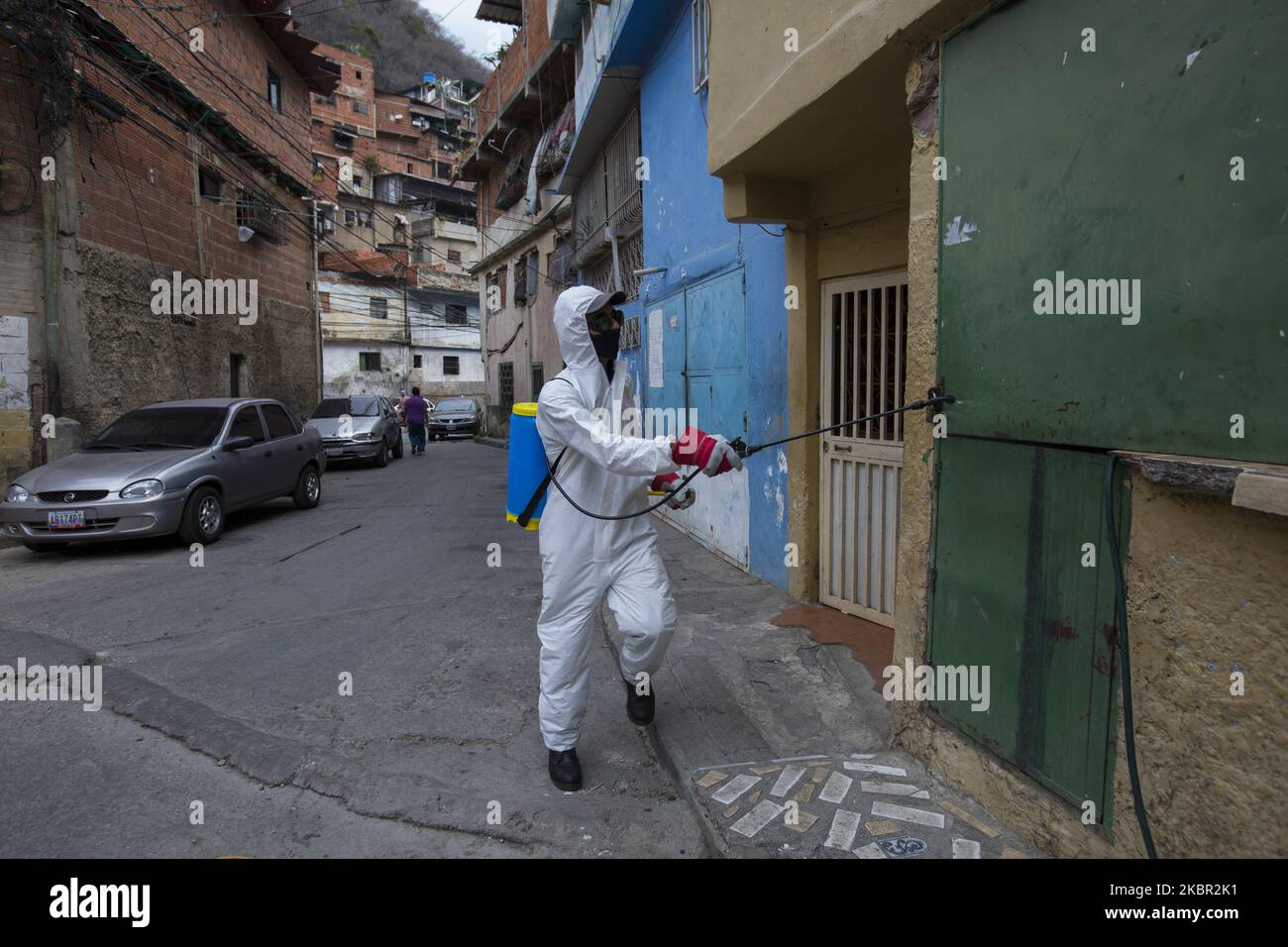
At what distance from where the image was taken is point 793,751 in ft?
11.1

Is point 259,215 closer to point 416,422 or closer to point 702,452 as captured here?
point 416,422

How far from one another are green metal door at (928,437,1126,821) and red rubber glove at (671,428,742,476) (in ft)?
2.69

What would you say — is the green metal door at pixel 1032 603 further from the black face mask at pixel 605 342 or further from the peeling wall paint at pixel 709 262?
the peeling wall paint at pixel 709 262

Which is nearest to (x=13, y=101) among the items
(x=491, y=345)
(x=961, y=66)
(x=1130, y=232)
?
(x=961, y=66)

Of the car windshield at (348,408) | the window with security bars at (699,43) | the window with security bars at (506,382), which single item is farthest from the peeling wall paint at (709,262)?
the window with security bars at (506,382)

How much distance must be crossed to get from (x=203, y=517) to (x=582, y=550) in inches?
259

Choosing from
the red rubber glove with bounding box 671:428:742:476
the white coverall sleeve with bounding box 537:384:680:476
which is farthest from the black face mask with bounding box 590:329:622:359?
the red rubber glove with bounding box 671:428:742:476

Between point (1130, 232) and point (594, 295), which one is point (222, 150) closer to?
point (594, 295)

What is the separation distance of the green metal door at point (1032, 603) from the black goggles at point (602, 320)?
1404mm

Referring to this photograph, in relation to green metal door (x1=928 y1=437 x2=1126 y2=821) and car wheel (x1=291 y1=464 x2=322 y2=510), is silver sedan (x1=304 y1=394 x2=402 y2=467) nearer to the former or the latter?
car wheel (x1=291 y1=464 x2=322 y2=510)

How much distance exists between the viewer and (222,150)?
1686 centimetres

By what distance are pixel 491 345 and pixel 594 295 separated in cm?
2423

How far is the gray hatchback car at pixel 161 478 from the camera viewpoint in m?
7.36

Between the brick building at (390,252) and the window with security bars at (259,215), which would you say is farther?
the brick building at (390,252)
